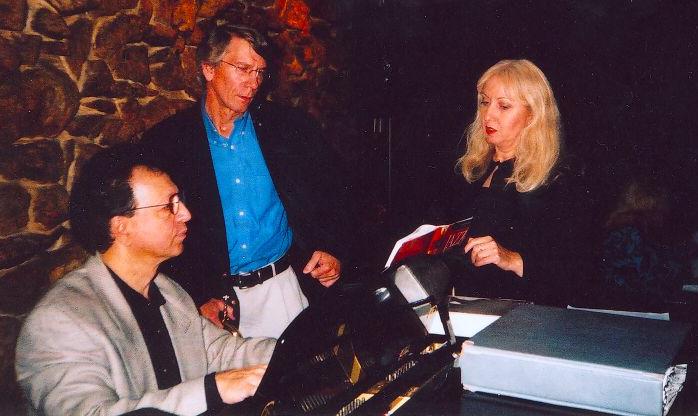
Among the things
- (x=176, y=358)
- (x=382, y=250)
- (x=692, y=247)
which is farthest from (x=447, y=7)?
(x=176, y=358)

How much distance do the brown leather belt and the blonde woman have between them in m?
0.90

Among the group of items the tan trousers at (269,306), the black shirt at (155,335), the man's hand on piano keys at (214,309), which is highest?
the black shirt at (155,335)

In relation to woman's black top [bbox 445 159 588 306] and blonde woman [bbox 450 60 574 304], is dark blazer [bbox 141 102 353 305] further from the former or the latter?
woman's black top [bbox 445 159 588 306]

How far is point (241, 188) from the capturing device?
110 inches

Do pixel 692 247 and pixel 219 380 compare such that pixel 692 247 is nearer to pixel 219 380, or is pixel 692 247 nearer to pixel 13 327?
pixel 219 380

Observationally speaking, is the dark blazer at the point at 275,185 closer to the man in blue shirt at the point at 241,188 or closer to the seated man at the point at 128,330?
the man in blue shirt at the point at 241,188

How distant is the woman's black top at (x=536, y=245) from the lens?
2326 millimetres

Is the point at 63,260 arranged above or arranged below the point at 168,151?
below

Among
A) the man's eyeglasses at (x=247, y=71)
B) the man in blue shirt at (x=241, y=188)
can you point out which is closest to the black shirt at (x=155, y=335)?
the man in blue shirt at (x=241, y=188)

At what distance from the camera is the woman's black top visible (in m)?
2.33

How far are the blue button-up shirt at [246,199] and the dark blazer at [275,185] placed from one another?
5 centimetres

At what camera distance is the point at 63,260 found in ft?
8.46

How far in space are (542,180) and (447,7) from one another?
3.04 metres

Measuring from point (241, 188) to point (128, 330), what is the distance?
1187 mm
